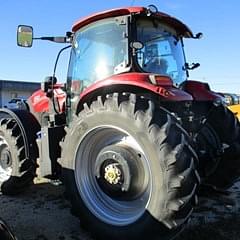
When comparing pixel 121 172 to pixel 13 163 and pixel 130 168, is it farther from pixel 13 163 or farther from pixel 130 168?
pixel 13 163

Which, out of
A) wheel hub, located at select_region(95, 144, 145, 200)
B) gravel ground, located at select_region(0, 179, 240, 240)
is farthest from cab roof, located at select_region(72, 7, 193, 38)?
gravel ground, located at select_region(0, 179, 240, 240)

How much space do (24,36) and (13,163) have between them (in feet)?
6.01

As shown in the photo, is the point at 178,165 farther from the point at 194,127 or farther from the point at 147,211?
the point at 194,127

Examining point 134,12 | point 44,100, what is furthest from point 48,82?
point 134,12

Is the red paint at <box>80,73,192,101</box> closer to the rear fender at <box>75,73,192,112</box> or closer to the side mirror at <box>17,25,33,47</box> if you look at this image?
the rear fender at <box>75,73,192,112</box>

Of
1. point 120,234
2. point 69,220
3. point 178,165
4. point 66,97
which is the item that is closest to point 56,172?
point 69,220

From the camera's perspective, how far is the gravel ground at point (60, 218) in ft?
16.1

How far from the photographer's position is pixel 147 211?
14.5 ft

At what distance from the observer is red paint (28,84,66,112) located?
6.56 meters

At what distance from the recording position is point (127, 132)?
4668 mm

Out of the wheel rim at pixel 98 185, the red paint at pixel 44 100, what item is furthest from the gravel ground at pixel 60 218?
the red paint at pixel 44 100

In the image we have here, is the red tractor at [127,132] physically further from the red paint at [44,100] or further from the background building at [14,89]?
the background building at [14,89]

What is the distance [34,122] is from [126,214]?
2.57 meters

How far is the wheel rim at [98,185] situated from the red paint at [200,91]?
1.37 meters
